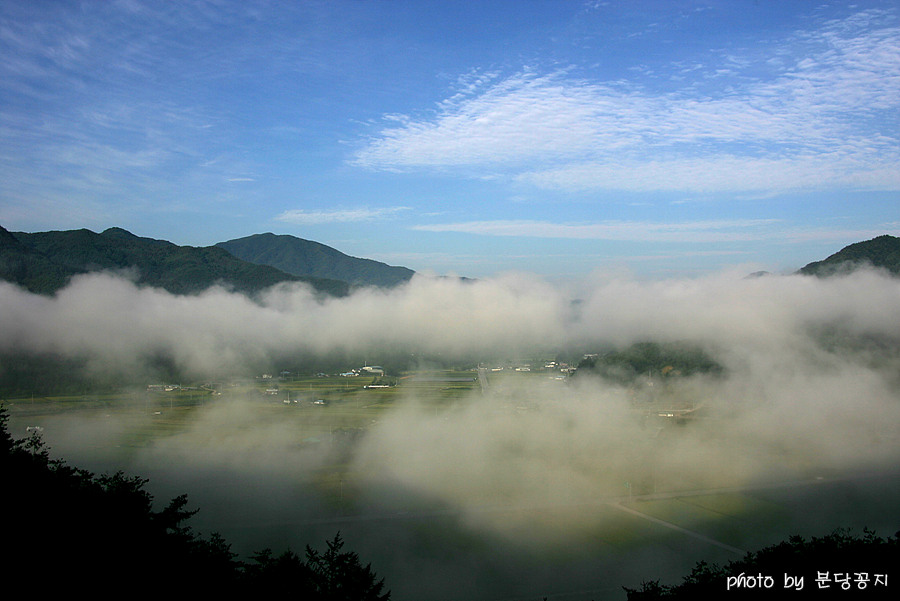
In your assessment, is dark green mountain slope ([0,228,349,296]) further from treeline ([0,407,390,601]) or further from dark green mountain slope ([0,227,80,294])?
treeline ([0,407,390,601])

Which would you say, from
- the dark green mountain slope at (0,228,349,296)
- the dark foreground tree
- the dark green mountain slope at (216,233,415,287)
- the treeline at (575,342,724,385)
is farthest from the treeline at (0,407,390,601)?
the dark green mountain slope at (216,233,415,287)

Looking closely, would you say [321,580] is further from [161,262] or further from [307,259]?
[307,259]

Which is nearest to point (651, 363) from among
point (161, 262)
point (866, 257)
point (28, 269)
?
point (866, 257)

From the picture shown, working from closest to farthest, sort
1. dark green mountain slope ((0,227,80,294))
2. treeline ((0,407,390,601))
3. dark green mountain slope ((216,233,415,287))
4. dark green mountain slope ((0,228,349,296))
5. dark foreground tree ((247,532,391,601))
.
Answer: treeline ((0,407,390,601)) < dark foreground tree ((247,532,391,601)) < dark green mountain slope ((0,227,80,294)) < dark green mountain slope ((0,228,349,296)) < dark green mountain slope ((216,233,415,287))

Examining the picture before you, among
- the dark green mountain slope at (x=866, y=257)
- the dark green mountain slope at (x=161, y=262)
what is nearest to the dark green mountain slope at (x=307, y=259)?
the dark green mountain slope at (x=161, y=262)

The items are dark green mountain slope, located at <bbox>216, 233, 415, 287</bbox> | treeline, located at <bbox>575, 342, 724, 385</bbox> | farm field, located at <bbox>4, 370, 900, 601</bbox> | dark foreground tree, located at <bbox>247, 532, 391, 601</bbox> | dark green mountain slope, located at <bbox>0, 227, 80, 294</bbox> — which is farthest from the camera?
dark green mountain slope, located at <bbox>216, 233, 415, 287</bbox>

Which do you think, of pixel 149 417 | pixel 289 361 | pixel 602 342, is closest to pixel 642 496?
pixel 149 417

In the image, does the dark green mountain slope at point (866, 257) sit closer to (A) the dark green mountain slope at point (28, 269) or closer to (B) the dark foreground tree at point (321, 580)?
(B) the dark foreground tree at point (321, 580)
